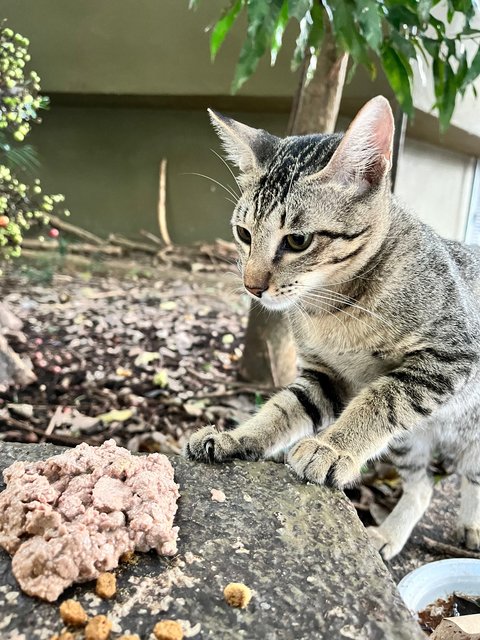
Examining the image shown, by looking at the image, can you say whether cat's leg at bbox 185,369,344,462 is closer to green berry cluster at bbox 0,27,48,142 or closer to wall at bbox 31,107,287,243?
wall at bbox 31,107,287,243

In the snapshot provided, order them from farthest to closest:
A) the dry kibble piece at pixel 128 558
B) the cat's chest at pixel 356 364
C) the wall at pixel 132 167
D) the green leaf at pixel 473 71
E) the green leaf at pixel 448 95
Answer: the wall at pixel 132 167, the green leaf at pixel 448 95, the green leaf at pixel 473 71, the cat's chest at pixel 356 364, the dry kibble piece at pixel 128 558

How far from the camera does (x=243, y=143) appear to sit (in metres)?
1.45

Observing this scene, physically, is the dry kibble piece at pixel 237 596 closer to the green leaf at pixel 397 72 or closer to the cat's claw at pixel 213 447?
the cat's claw at pixel 213 447

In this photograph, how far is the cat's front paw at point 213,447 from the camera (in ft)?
4.11

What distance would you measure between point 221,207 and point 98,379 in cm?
78

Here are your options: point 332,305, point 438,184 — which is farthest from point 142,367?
point 438,184

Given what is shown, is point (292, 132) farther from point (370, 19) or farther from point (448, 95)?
point (370, 19)

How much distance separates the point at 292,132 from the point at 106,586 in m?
1.72

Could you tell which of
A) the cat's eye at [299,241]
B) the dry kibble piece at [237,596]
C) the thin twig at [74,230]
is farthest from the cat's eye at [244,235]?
the dry kibble piece at [237,596]

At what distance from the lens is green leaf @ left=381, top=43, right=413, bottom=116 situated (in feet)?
5.22

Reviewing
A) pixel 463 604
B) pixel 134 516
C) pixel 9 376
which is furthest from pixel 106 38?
pixel 463 604

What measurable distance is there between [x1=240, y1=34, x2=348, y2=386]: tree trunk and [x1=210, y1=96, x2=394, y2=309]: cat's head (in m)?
0.66

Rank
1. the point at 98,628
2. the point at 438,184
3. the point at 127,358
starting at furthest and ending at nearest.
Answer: the point at 438,184, the point at 127,358, the point at 98,628

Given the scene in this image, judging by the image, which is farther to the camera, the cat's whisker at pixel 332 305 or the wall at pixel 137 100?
the wall at pixel 137 100
